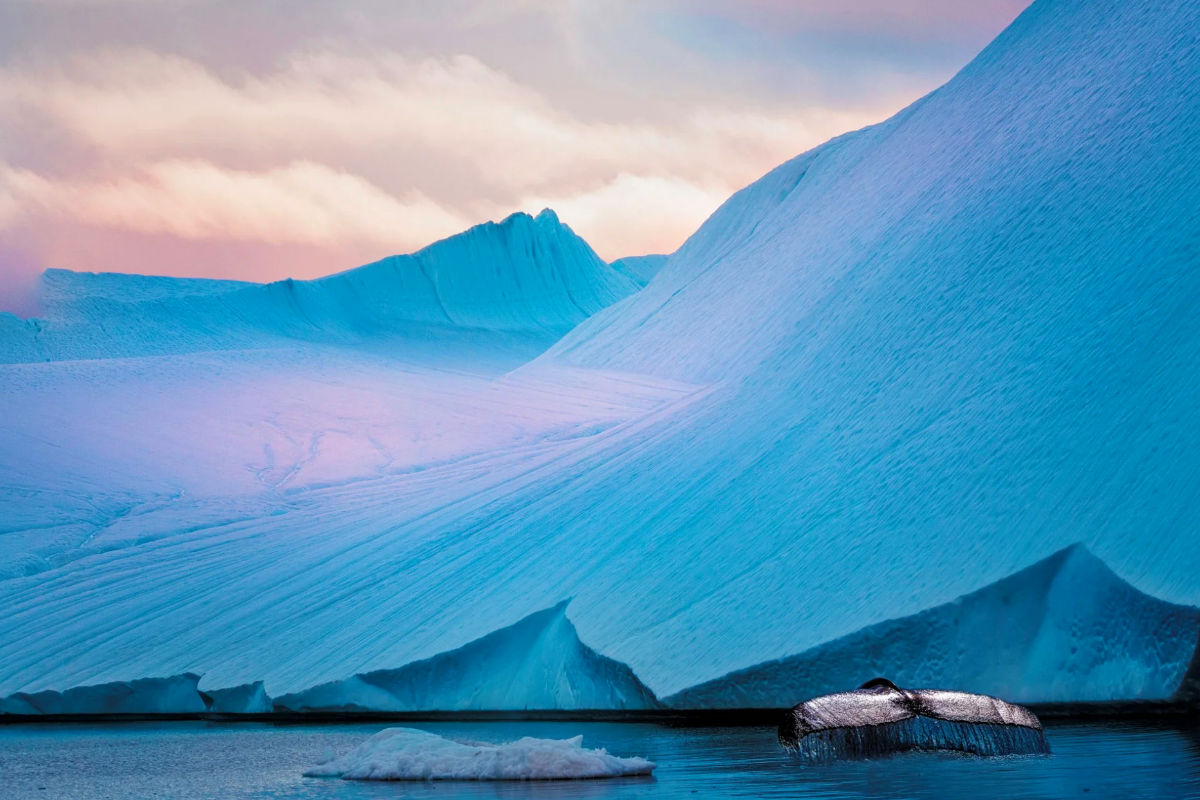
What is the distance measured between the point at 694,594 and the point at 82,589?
7740 millimetres

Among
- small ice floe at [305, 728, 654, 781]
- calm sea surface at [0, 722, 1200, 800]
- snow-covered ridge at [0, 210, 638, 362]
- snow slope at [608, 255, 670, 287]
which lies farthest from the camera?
snow slope at [608, 255, 670, 287]

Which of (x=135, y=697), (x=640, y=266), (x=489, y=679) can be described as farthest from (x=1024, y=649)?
(x=640, y=266)

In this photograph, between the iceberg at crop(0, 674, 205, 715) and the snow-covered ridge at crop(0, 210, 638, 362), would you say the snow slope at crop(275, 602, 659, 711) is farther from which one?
the snow-covered ridge at crop(0, 210, 638, 362)

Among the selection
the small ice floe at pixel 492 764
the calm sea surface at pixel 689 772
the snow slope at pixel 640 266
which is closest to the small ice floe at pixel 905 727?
the calm sea surface at pixel 689 772

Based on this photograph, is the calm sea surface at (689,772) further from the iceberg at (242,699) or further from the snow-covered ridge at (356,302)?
the snow-covered ridge at (356,302)

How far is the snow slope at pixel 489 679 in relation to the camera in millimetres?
9992

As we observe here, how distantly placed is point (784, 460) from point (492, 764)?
21.3 feet

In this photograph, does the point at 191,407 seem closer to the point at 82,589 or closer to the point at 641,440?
the point at 82,589

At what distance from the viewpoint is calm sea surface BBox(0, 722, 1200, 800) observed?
4.61 meters

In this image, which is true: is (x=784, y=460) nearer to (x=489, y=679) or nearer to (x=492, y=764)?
(x=489, y=679)

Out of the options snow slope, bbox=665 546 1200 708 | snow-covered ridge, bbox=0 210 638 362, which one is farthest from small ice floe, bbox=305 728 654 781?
snow-covered ridge, bbox=0 210 638 362

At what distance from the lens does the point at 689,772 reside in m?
5.50

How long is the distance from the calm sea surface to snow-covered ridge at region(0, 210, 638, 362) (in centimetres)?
2440

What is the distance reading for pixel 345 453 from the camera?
65.9ft
